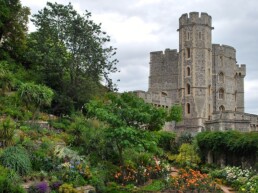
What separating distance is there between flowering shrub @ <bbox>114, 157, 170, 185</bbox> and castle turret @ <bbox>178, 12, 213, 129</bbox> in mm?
30116

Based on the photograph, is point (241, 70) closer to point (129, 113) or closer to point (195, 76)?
point (195, 76)

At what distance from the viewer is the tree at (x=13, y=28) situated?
96.0 feet

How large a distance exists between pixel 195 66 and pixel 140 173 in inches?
1335

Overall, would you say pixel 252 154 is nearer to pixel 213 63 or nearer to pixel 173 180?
pixel 173 180

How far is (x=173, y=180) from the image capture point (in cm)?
1714

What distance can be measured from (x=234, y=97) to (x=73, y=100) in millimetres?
33868

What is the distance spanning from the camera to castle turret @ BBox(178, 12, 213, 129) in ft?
165

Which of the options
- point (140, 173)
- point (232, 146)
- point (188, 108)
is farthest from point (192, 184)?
point (188, 108)

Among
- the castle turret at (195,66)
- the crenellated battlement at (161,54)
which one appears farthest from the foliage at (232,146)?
the crenellated battlement at (161,54)

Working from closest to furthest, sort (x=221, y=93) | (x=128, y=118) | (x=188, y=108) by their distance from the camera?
(x=128, y=118)
(x=188, y=108)
(x=221, y=93)

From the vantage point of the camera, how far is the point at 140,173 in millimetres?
18328

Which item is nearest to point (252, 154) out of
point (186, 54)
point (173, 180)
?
point (173, 180)

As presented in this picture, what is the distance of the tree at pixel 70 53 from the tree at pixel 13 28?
6.87 feet

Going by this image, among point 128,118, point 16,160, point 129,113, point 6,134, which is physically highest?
point 129,113
